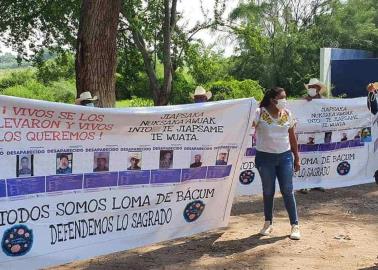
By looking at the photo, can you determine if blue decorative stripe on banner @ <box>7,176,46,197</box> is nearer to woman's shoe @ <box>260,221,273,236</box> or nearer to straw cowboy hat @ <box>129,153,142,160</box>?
straw cowboy hat @ <box>129,153,142,160</box>

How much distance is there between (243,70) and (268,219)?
3407 cm

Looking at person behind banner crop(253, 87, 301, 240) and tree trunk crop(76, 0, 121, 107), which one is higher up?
tree trunk crop(76, 0, 121, 107)

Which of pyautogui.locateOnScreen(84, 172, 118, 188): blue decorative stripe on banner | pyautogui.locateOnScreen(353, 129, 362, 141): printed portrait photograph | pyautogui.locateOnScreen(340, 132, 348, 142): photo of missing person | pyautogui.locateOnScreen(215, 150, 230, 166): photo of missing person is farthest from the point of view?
pyautogui.locateOnScreen(353, 129, 362, 141): printed portrait photograph

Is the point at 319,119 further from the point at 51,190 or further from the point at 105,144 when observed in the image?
the point at 51,190

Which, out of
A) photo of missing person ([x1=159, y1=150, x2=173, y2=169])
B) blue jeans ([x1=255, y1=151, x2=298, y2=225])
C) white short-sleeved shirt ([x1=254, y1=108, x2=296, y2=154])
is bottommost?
blue jeans ([x1=255, y1=151, x2=298, y2=225])

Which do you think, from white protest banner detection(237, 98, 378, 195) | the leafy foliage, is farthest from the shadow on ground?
the leafy foliage

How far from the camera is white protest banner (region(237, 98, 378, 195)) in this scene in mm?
8719

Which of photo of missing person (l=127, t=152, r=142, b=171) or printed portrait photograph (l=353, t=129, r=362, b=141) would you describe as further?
printed portrait photograph (l=353, t=129, r=362, b=141)

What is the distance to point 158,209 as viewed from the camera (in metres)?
5.48

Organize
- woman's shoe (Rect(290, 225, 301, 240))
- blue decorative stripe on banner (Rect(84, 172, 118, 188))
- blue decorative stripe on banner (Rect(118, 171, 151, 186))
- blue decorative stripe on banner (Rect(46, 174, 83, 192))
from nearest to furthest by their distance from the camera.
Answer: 1. blue decorative stripe on banner (Rect(46, 174, 83, 192))
2. blue decorative stripe on banner (Rect(84, 172, 118, 188))
3. blue decorative stripe on banner (Rect(118, 171, 151, 186))
4. woman's shoe (Rect(290, 225, 301, 240))

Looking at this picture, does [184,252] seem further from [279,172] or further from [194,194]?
[279,172]

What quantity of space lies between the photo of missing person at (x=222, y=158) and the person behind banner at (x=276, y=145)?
0.39 meters

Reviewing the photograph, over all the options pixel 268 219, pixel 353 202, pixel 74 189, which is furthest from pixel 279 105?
pixel 353 202

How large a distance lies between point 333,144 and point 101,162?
16.8ft
